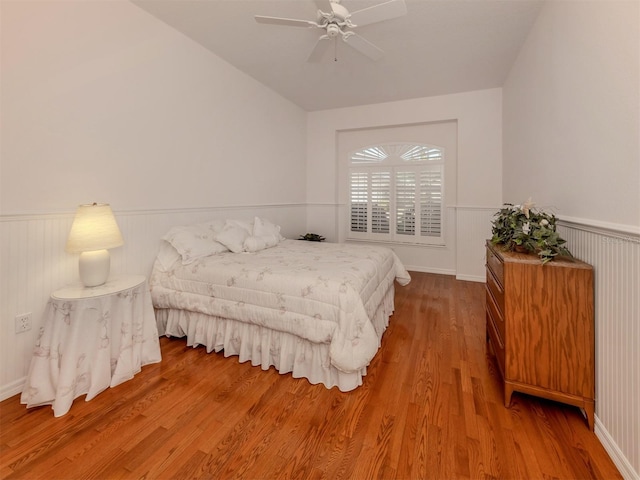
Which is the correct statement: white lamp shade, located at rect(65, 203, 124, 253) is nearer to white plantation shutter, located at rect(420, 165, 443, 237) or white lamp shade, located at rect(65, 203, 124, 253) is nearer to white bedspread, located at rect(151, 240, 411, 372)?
white bedspread, located at rect(151, 240, 411, 372)

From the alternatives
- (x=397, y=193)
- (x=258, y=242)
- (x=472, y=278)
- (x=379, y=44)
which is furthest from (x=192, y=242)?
(x=472, y=278)

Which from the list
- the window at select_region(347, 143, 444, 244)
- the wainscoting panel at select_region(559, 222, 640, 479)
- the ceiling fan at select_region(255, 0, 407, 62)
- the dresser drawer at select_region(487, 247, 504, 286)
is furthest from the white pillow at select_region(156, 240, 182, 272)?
the window at select_region(347, 143, 444, 244)

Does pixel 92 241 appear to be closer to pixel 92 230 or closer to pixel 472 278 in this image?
pixel 92 230

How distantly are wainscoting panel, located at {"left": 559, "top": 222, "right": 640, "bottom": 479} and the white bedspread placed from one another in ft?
3.78

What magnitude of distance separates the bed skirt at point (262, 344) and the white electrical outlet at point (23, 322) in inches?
34.3

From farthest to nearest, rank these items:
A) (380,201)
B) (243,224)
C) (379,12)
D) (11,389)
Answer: (380,201) < (243,224) < (379,12) < (11,389)

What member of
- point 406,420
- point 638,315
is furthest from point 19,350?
point 638,315

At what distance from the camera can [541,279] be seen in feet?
5.07

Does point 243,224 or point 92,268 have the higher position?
point 243,224

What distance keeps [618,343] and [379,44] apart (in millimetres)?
3173

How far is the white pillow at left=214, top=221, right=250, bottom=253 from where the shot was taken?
2867 millimetres

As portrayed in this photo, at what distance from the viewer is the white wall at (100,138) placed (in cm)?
180

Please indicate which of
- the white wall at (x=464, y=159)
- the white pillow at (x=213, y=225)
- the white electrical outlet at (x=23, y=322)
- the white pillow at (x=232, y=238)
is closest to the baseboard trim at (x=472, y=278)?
the white wall at (x=464, y=159)

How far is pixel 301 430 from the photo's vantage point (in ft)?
5.00
